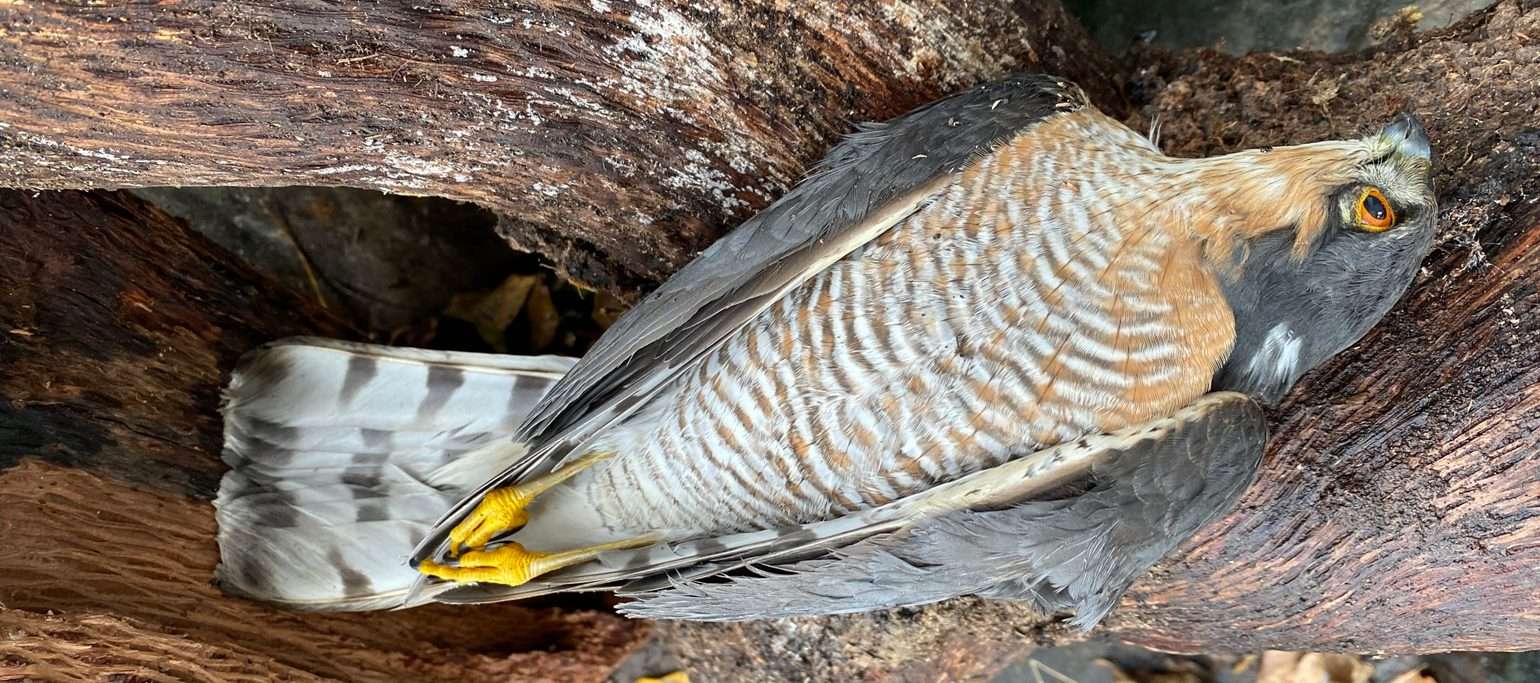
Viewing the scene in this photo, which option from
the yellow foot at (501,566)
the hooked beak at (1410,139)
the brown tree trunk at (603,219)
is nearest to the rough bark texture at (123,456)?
the brown tree trunk at (603,219)

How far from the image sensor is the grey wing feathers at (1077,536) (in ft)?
6.42

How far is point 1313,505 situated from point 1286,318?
0.45 m

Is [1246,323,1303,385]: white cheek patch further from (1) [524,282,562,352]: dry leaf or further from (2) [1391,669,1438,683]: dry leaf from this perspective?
(1) [524,282,562,352]: dry leaf

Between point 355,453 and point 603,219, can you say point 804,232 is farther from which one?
point 355,453

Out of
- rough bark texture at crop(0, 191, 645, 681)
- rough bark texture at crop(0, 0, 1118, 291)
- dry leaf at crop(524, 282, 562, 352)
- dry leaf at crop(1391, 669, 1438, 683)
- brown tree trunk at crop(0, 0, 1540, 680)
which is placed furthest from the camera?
dry leaf at crop(524, 282, 562, 352)

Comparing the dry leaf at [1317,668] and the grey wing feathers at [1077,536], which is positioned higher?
the grey wing feathers at [1077,536]

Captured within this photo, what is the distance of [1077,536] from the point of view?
6.45ft

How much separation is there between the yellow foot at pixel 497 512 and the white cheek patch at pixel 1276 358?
5.41 feet

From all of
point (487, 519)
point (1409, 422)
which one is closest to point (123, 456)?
point (487, 519)

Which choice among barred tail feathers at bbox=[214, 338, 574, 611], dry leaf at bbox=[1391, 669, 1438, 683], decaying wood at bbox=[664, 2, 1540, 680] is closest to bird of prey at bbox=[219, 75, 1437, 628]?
decaying wood at bbox=[664, 2, 1540, 680]

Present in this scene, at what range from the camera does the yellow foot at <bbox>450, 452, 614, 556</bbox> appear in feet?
7.79

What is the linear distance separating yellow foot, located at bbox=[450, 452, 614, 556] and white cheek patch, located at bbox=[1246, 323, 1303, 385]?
1.65 m

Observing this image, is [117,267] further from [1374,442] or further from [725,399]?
[1374,442]

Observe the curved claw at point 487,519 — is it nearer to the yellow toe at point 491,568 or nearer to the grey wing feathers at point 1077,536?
the yellow toe at point 491,568
